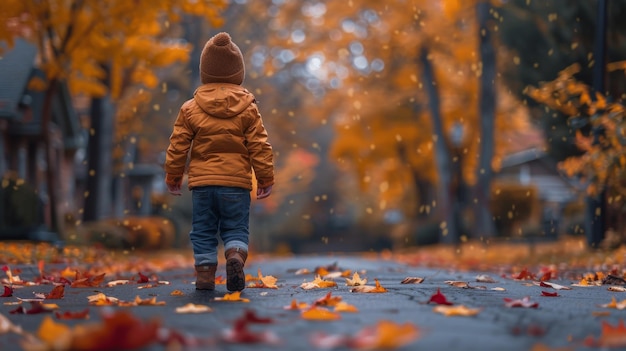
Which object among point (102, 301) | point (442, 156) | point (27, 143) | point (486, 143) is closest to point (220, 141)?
point (102, 301)

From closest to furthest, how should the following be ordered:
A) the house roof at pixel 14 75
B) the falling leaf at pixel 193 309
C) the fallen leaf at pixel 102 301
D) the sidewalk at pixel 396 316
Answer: the sidewalk at pixel 396 316, the falling leaf at pixel 193 309, the fallen leaf at pixel 102 301, the house roof at pixel 14 75

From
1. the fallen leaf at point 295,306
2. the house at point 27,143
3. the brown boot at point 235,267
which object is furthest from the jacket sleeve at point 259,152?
the house at point 27,143

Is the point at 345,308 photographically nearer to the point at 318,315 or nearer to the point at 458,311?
the point at 318,315

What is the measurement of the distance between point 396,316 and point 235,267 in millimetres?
1760

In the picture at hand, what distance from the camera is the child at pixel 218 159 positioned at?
20.6 feet

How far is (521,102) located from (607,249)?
8.40 metres

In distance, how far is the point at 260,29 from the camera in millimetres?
29562

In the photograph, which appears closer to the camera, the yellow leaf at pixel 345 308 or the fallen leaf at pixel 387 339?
the fallen leaf at pixel 387 339

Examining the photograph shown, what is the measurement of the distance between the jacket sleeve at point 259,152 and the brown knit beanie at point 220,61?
0.38 metres

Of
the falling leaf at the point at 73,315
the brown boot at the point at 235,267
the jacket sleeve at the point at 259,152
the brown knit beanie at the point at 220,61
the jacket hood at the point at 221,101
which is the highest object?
the brown knit beanie at the point at 220,61

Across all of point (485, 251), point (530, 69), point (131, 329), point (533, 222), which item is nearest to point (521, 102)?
point (530, 69)

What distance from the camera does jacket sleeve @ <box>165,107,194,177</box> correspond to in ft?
20.7

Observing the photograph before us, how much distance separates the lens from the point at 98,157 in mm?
22828

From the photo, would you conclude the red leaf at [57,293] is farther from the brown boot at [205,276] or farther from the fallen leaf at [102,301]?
the brown boot at [205,276]
